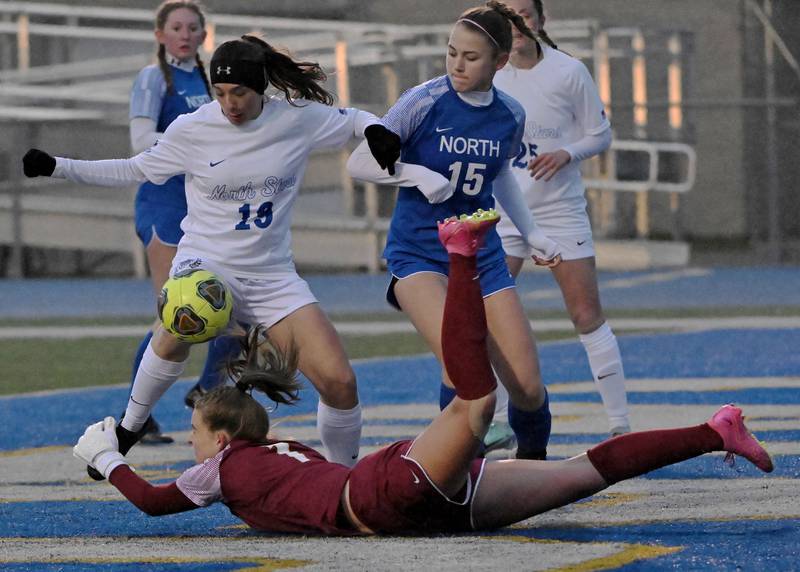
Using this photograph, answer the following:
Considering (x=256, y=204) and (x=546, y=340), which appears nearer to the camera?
(x=256, y=204)

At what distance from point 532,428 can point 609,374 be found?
129 centimetres

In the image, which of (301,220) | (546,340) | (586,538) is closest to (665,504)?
(586,538)

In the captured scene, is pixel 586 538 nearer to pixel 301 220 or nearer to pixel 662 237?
pixel 301 220

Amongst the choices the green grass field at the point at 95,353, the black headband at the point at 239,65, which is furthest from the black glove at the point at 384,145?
the green grass field at the point at 95,353

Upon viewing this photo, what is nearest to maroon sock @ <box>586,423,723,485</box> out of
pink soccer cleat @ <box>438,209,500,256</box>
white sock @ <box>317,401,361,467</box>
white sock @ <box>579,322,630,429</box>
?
pink soccer cleat @ <box>438,209,500,256</box>

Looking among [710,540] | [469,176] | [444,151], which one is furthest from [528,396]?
[710,540]

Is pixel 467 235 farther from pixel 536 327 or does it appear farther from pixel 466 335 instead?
pixel 536 327

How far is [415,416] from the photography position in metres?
9.59

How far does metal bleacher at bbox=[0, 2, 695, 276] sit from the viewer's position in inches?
909

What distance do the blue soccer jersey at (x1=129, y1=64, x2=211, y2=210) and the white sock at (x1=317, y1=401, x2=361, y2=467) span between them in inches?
91.2

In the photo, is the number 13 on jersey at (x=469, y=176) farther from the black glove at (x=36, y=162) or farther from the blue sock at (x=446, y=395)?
the black glove at (x=36, y=162)

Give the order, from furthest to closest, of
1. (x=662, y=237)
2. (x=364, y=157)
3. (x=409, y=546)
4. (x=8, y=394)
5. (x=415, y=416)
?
(x=662, y=237)
(x=8, y=394)
(x=415, y=416)
(x=364, y=157)
(x=409, y=546)

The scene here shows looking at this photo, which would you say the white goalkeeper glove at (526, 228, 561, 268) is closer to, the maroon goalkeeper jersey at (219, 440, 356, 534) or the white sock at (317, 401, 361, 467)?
the white sock at (317, 401, 361, 467)

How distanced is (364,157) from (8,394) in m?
5.15
